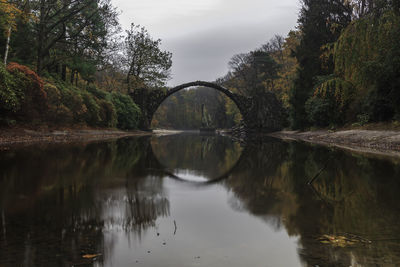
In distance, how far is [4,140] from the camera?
38.4 feet

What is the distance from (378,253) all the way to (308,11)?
2857 cm

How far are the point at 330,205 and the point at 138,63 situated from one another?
32394 mm

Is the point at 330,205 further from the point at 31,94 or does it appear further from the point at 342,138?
the point at 31,94

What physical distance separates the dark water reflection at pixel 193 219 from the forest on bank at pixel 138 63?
9.70 meters

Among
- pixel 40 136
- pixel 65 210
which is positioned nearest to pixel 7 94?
pixel 40 136

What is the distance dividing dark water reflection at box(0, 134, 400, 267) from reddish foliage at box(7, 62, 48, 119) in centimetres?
937

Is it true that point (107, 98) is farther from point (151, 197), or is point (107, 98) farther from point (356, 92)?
point (151, 197)

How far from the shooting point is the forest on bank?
520 inches

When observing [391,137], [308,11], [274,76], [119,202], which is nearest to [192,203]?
[119,202]

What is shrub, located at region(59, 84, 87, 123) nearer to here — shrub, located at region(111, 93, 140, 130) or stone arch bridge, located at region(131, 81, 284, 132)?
shrub, located at region(111, 93, 140, 130)

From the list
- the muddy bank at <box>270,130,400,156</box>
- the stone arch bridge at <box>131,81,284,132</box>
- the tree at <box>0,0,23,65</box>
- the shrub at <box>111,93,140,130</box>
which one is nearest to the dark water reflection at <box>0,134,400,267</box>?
the muddy bank at <box>270,130,400,156</box>

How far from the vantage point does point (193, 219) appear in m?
3.17

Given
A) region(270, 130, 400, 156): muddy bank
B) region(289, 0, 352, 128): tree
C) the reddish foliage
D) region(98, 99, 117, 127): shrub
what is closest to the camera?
region(270, 130, 400, 156): muddy bank

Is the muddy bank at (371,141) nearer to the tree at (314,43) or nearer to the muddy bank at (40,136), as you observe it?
the tree at (314,43)
